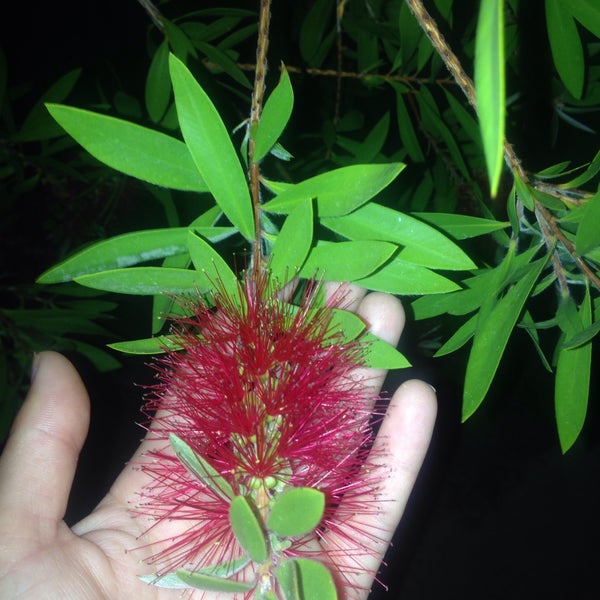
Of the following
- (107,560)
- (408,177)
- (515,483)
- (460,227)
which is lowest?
(515,483)

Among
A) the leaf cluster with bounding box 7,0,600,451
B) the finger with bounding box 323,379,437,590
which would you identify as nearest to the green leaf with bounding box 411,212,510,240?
the leaf cluster with bounding box 7,0,600,451

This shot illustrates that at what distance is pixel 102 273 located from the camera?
66cm

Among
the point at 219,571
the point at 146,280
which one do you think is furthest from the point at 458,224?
the point at 219,571

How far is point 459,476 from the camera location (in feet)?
6.84

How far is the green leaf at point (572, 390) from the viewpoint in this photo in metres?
0.83

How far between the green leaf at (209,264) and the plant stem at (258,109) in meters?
0.03

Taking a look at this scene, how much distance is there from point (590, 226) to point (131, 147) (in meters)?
0.52

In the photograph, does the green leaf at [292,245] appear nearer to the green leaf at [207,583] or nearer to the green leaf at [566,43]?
the green leaf at [207,583]

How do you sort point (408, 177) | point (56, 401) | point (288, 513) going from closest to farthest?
point (288, 513) → point (56, 401) → point (408, 177)

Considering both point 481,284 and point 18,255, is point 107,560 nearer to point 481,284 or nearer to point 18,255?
point 481,284

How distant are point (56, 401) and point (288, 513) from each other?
1.81ft

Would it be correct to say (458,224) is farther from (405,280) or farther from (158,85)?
(158,85)

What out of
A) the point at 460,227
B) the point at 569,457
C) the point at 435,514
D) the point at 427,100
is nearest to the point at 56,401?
the point at 460,227

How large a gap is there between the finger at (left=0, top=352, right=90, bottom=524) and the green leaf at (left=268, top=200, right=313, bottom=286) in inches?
18.2
